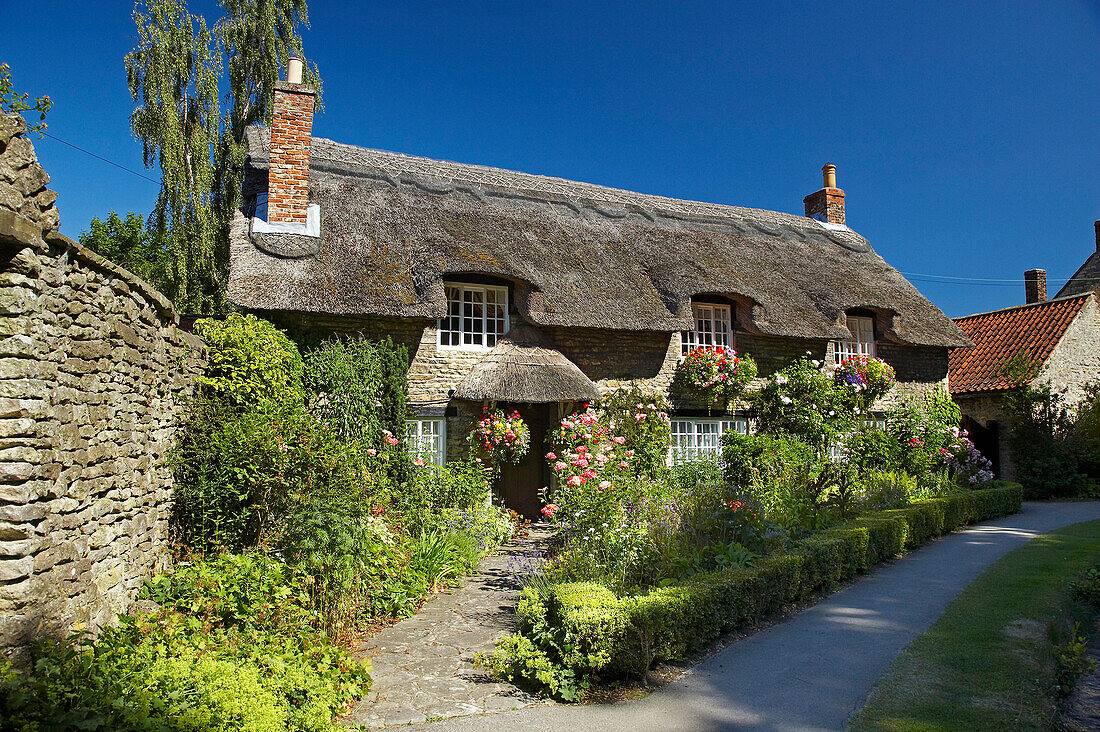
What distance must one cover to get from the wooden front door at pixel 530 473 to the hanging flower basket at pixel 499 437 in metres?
0.72

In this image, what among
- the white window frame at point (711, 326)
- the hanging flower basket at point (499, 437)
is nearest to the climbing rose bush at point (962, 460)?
the white window frame at point (711, 326)

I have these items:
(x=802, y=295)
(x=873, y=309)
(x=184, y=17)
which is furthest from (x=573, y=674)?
(x=184, y=17)

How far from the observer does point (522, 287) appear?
10633mm

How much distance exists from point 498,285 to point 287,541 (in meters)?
6.09

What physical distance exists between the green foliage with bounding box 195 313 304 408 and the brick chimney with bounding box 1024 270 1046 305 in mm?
22397

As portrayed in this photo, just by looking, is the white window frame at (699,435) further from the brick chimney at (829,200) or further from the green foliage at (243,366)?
the brick chimney at (829,200)

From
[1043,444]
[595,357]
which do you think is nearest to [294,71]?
[595,357]

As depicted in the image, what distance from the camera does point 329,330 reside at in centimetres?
923

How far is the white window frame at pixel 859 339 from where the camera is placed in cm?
1383

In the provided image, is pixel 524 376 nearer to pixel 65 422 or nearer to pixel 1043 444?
pixel 65 422

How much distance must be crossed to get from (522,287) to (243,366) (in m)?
4.79

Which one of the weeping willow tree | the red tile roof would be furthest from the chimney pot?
the red tile roof

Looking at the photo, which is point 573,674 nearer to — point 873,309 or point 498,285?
point 498,285

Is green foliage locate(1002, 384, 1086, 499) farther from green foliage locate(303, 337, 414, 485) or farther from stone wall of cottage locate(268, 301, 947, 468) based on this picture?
green foliage locate(303, 337, 414, 485)
